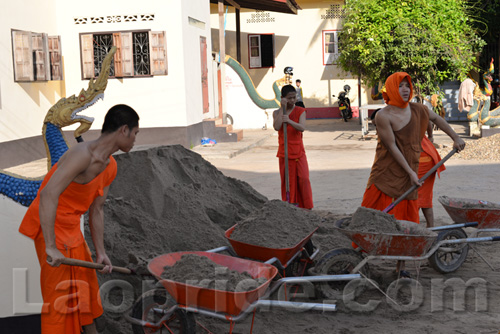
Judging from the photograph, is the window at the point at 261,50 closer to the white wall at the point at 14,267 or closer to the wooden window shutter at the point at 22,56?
the wooden window shutter at the point at 22,56

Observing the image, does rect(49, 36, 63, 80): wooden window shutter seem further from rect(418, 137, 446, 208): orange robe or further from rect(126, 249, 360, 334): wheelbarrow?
rect(126, 249, 360, 334): wheelbarrow

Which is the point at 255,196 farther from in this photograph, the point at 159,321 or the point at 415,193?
the point at 159,321

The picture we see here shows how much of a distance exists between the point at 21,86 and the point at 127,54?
2502 mm

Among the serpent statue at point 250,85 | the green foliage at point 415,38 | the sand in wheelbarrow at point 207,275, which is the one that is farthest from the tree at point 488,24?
the sand in wheelbarrow at point 207,275

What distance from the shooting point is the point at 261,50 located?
2288 cm

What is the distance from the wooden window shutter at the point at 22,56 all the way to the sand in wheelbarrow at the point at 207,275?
32.0 ft

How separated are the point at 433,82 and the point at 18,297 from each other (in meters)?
13.9

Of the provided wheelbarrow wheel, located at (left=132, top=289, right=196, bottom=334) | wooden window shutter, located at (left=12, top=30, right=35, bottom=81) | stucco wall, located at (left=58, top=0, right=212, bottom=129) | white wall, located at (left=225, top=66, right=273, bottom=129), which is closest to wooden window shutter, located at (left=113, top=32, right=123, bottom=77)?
stucco wall, located at (left=58, top=0, right=212, bottom=129)

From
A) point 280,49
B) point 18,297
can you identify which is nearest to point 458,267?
point 18,297

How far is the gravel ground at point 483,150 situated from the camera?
12.0 metres

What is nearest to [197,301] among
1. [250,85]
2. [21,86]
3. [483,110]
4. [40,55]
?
[21,86]

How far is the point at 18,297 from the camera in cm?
361

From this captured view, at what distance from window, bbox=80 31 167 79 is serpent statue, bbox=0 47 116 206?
1026cm

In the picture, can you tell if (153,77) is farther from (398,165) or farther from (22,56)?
(398,165)
